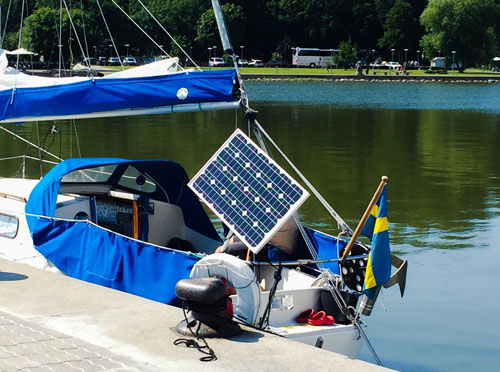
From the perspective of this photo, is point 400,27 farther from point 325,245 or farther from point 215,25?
point 325,245

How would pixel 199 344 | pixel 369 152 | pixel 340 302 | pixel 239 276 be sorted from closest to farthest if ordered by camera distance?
pixel 199 344, pixel 239 276, pixel 340 302, pixel 369 152

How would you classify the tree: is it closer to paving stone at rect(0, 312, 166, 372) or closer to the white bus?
the white bus

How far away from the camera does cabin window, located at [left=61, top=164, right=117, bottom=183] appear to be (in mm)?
13391

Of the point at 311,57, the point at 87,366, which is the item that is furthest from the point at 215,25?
the point at 87,366

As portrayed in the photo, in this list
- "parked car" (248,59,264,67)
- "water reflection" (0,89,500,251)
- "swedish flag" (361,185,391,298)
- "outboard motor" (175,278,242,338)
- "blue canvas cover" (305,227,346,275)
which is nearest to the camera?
"outboard motor" (175,278,242,338)

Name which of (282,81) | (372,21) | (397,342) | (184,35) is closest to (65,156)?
(397,342)

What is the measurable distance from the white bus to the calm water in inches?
2991

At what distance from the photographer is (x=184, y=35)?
134 meters

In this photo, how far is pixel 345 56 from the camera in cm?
13112

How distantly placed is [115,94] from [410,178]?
1626 cm

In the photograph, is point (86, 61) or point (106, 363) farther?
point (86, 61)

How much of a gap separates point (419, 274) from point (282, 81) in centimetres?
9141

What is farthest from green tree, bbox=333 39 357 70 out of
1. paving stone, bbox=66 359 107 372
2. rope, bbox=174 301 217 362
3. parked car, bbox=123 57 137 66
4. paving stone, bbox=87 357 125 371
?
paving stone, bbox=66 359 107 372

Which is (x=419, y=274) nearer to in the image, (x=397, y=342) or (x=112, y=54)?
(x=397, y=342)
